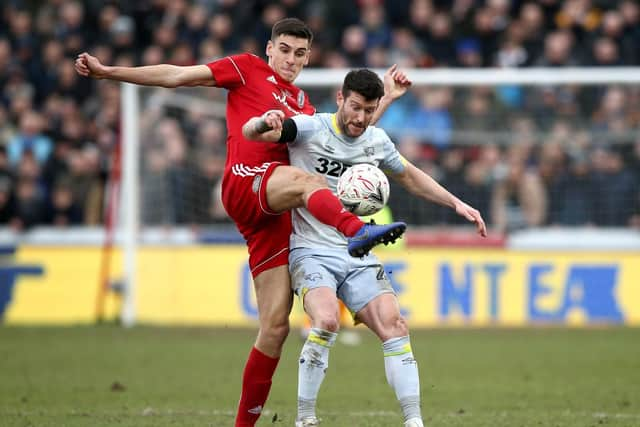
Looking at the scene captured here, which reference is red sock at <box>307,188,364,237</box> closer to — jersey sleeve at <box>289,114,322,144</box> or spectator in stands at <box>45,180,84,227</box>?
jersey sleeve at <box>289,114,322,144</box>

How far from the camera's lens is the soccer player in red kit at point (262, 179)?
6.84m

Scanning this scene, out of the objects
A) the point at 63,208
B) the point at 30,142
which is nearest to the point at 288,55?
the point at 63,208

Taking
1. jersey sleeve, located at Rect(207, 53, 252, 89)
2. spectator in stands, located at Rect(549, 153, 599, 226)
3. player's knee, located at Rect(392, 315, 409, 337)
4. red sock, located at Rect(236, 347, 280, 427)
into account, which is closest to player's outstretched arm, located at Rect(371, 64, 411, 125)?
jersey sleeve, located at Rect(207, 53, 252, 89)

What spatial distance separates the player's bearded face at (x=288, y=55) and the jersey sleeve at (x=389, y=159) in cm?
75

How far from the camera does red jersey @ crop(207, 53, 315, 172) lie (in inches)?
282

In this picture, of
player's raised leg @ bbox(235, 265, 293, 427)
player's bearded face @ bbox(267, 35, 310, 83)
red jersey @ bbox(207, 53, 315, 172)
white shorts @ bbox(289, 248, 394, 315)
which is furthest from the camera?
player's bearded face @ bbox(267, 35, 310, 83)

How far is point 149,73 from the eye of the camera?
700 centimetres

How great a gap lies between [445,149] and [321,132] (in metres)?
9.36

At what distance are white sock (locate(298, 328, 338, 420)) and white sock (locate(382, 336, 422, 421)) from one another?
Answer: 1.23 feet

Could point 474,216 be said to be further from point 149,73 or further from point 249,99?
point 149,73

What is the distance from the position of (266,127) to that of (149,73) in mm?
967

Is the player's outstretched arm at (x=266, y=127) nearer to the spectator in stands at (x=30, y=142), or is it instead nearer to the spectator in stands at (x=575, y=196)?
the spectator in stands at (x=575, y=196)

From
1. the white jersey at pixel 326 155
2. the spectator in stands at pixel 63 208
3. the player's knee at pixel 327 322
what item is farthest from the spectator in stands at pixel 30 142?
the player's knee at pixel 327 322

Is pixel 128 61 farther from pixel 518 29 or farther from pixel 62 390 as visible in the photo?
pixel 62 390
